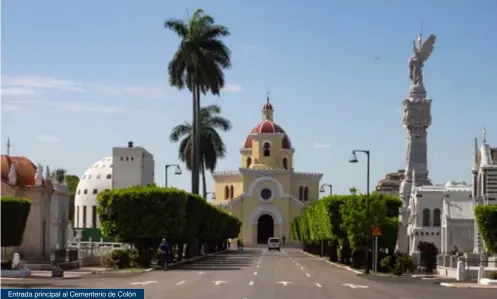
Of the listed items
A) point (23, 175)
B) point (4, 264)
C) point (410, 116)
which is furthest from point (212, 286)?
point (410, 116)

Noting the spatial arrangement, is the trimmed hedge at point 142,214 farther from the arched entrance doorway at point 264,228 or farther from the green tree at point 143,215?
the arched entrance doorway at point 264,228

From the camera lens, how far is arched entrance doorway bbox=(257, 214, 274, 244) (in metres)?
147

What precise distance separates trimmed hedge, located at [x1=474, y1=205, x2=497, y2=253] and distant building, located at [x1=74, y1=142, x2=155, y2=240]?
48.6 metres

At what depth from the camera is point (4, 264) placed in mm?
45344

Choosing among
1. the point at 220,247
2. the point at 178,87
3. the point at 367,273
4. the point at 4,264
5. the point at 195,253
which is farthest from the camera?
the point at 220,247

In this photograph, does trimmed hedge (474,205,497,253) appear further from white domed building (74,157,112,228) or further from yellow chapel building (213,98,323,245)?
yellow chapel building (213,98,323,245)

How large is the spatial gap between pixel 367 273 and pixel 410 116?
5266 centimetres

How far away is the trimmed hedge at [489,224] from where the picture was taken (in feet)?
167

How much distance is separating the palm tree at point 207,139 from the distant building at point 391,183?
4956 centimetres

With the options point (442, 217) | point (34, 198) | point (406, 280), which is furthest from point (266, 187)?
point (406, 280)

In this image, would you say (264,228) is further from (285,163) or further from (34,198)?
(34,198)

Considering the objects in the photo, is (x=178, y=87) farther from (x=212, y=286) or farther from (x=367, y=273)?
(x=212, y=286)

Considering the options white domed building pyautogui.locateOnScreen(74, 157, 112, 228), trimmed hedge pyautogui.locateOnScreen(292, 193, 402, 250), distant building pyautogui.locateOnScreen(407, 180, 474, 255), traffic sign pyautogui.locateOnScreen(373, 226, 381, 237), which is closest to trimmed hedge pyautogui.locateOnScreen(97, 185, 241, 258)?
trimmed hedge pyautogui.locateOnScreen(292, 193, 402, 250)

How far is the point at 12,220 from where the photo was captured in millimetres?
50656
